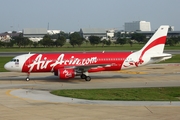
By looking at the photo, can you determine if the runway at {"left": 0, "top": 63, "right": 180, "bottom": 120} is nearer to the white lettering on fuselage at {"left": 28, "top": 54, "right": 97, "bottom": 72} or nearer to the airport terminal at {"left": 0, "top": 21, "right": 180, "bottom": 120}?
the airport terminal at {"left": 0, "top": 21, "right": 180, "bottom": 120}

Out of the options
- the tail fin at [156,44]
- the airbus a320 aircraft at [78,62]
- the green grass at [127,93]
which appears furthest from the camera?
the tail fin at [156,44]

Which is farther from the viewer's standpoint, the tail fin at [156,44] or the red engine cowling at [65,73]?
the tail fin at [156,44]

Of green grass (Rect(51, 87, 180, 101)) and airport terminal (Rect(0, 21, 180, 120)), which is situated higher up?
airport terminal (Rect(0, 21, 180, 120))

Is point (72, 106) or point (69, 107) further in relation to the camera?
point (72, 106)

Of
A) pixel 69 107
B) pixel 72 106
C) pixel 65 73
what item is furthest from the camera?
pixel 65 73

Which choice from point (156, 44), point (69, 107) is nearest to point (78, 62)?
point (156, 44)

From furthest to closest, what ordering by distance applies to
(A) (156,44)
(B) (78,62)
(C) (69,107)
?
(A) (156,44) < (B) (78,62) < (C) (69,107)

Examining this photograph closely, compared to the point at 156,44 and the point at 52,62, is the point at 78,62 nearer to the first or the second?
the point at 52,62

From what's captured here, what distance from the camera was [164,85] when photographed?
33531 mm

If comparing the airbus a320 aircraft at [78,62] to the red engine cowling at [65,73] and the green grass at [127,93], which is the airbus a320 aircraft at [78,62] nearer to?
the red engine cowling at [65,73]


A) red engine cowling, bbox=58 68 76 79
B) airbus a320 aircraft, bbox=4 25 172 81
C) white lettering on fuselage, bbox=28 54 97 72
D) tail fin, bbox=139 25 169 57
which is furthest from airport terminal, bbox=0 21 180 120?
tail fin, bbox=139 25 169 57

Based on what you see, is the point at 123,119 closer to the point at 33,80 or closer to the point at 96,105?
the point at 96,105

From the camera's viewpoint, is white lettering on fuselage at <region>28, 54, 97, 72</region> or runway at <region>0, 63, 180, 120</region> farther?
white lettering on fuselage at <region>28, 54, 97, 72</region>

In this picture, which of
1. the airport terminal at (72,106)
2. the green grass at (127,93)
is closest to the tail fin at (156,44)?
the airport terminal at (72,106)
